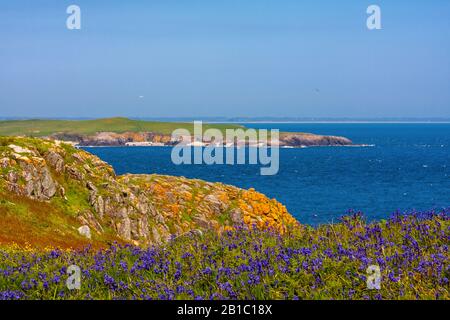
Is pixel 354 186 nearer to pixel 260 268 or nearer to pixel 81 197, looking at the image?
pixel 81 197

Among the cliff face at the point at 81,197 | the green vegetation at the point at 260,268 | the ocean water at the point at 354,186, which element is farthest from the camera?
the ocean water at the point at 354,186

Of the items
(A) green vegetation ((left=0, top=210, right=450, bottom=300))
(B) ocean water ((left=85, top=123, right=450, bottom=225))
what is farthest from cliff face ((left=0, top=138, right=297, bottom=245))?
(B) ocean water ((left=85, top=123, right=450, bottom=225))

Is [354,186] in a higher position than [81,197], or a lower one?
lower

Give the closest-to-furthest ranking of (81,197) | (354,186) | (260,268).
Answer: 1. (260,268)
2. (81,197)
3. (354,186)

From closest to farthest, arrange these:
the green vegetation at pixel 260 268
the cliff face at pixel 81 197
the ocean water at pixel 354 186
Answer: the green vegetation at pixel 260 268 → the cliff face at pixel 81 197 → the ocean water at pixel 354 186

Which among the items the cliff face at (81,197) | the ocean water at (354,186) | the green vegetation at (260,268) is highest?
the green vegetation at (260,268)

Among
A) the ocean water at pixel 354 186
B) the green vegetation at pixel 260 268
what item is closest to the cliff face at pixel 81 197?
the green vegetation at pixel 260 268

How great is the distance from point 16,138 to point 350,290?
971 inches

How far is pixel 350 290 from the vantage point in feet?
25.0

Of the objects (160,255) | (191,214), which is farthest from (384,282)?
(191,214)

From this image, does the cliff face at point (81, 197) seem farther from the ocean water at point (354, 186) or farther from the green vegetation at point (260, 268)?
the ocean water at point (354, 186)

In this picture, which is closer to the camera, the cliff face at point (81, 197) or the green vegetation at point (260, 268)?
the green vegetation at point (260, 268)

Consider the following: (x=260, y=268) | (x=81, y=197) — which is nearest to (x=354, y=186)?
(x=81, y=197)

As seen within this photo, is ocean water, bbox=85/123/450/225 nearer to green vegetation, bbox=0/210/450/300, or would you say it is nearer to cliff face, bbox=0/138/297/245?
cliff face, bbox=0/138/297/245
